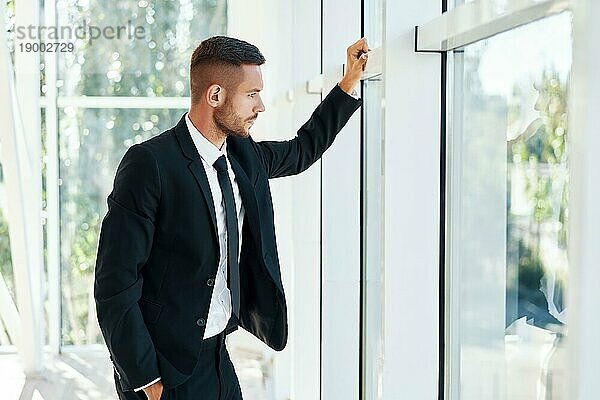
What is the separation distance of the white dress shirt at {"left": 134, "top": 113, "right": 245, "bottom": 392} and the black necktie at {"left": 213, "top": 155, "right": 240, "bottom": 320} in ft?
0.06

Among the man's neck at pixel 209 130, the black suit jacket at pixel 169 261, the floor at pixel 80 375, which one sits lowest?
the floor at pixel 80 375

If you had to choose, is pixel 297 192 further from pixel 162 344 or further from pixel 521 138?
pixel 521 138

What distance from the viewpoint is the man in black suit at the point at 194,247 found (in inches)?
93.2

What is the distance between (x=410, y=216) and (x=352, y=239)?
4.25ft

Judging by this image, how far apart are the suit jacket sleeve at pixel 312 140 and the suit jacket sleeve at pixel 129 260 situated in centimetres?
50

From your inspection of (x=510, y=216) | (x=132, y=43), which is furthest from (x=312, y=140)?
(x=132, y=43)

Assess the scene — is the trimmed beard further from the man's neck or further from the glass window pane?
the glass window pane

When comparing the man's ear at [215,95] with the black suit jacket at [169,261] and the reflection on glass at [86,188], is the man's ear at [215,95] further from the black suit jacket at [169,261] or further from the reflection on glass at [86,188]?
the reflection on glass at [86,188]

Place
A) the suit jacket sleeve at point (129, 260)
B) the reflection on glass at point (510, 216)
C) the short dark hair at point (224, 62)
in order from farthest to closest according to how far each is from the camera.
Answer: the short dark hair at point (224, 62), the suit jacket sleeve at point (129, 260), the reflection on glass at point (510, 216)

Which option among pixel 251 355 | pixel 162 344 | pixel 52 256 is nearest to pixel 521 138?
pixel 162 344

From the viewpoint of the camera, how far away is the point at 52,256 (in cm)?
663

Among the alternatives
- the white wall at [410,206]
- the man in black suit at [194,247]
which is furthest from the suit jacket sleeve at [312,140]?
the white wall at [410,206]

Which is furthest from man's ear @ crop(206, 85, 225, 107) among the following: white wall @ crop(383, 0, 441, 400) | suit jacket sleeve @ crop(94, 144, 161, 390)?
white wall @ crop(383, 0, 441, 400)

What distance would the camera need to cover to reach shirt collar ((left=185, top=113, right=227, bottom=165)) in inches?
98.3
